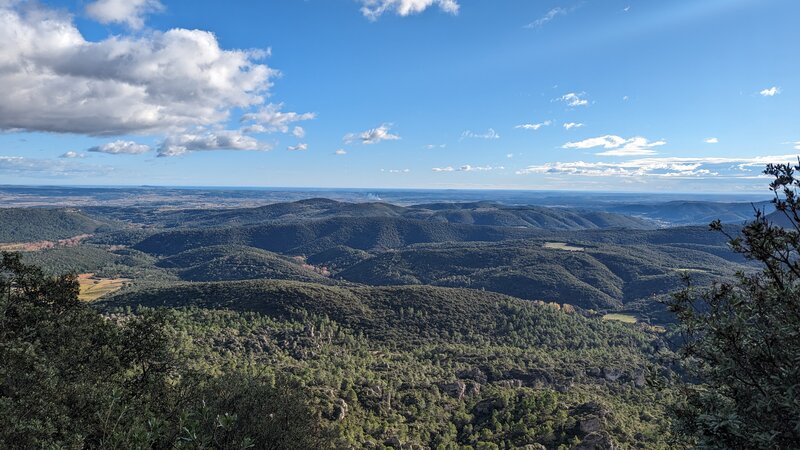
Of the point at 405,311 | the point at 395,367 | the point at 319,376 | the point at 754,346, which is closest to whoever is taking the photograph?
the point at 754,346

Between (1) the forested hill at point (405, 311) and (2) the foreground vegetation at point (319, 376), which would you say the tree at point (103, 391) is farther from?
(1) the forested hill at point (405, 311)

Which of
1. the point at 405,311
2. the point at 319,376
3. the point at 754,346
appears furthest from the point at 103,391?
the point at 405,311

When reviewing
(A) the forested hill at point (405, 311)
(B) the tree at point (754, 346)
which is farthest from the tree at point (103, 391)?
(A) the forested hill at point (405, 311)

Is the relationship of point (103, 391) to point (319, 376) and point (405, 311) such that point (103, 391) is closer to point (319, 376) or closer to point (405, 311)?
point (319, 376)

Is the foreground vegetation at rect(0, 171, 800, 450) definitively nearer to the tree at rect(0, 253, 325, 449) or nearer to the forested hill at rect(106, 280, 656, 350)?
the tree at rect(0, 253, 325, 449)

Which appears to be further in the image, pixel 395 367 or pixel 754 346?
pixel 395 367

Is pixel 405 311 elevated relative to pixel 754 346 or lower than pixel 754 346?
lower

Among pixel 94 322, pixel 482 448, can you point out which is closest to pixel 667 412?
pixel 94 322

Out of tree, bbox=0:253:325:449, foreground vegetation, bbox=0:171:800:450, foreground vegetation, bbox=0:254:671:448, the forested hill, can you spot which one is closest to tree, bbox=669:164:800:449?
foreground vegetation, bbox=0:171:800:450
